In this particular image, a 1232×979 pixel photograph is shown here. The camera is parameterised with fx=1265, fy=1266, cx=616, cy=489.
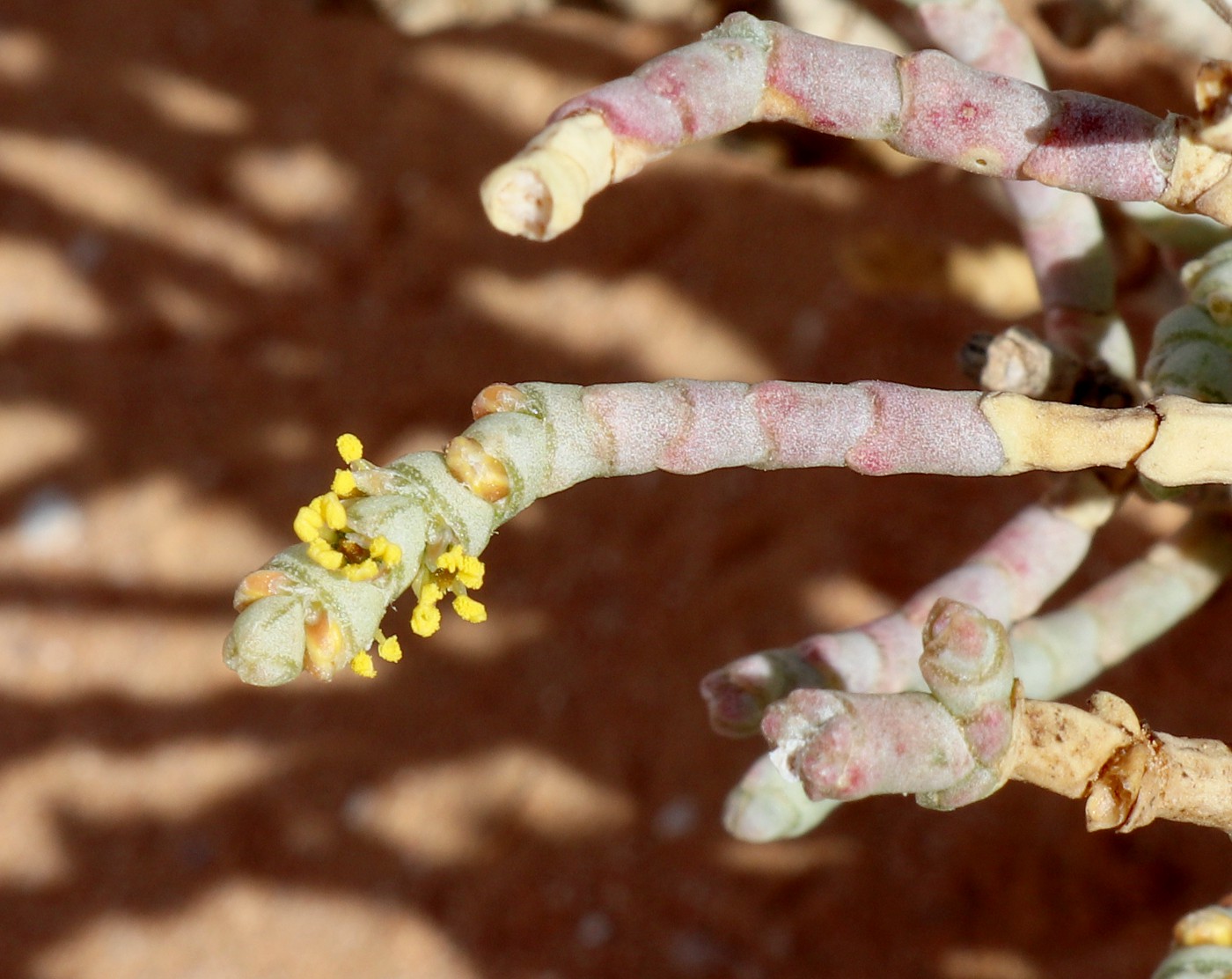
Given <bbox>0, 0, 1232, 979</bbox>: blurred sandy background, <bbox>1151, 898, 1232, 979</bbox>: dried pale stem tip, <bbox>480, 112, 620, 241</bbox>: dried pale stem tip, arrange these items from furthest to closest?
1. <bbox>0, 0, 1232, 979</bbox>: blurred sandy background
2. <bbox>1151, 898, 1232, 979</bbox>: dried pale stem tip
3. <bbox>480, 112, 620, 241</bbox>: dried pale stem tip

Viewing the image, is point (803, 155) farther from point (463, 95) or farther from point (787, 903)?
point (463, 95)

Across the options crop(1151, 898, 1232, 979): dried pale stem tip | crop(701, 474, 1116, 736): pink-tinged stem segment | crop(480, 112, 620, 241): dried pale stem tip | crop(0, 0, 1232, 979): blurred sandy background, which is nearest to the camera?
crop(480, 112, 620, 241): dried pale stem tip

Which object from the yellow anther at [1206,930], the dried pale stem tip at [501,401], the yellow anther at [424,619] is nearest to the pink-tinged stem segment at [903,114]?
the dried pale stem tip at [501,401]

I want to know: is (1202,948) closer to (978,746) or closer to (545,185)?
(978,746)

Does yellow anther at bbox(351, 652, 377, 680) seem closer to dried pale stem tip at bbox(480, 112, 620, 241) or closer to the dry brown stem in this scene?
dried pale stem tip at bbox(480, 112, 620, 241)

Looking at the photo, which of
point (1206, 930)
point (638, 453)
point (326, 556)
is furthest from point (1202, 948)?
point (326, 556)

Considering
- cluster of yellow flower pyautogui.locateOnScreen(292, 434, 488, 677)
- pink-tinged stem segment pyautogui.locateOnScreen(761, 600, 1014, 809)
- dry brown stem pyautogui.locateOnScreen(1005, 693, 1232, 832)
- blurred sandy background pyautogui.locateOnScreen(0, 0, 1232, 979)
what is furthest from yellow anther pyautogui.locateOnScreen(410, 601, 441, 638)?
blurred sandy background pyautogui.locateOnScreen(0, 0, 1232, 979)

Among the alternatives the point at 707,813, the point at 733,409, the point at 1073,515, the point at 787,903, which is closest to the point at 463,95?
the point at 707,813
